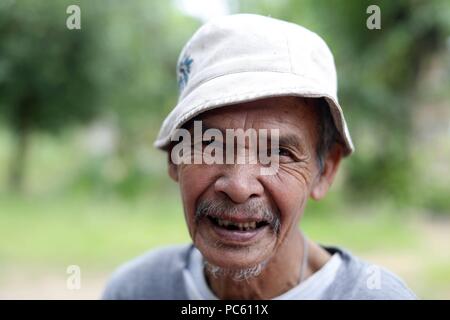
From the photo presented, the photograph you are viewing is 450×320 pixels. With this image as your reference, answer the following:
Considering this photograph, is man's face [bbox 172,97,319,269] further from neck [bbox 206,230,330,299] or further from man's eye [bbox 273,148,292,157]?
neck [bbox 206,230,330,299]

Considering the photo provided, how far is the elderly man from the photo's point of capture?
4.41ft

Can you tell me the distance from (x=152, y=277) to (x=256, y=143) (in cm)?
72

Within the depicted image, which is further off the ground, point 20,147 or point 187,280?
point 20,147

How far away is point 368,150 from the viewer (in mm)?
8961

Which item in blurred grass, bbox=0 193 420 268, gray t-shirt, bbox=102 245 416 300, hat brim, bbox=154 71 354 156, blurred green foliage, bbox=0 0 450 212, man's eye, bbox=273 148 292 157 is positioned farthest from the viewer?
blurred green foliage, bbox=0 0 450 212

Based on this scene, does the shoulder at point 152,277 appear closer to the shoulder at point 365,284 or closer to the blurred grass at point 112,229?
the shoulder at point 365,284

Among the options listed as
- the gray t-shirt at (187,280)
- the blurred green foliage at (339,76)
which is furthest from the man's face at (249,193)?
the blurred green foliage at (339,76)

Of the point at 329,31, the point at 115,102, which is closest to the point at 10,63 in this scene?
the point at 115,102

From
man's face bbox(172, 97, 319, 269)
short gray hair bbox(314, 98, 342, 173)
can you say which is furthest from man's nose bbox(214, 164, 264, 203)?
short gray hair bbox(314, 98, 342, 173)

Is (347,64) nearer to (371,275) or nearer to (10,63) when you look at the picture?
(10,63)

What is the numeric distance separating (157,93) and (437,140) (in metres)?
5.65

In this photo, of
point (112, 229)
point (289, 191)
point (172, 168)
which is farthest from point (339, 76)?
point (289, 191)

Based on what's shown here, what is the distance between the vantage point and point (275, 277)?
1584 mm

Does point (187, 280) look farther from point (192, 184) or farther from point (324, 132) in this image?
point (324, 132)
